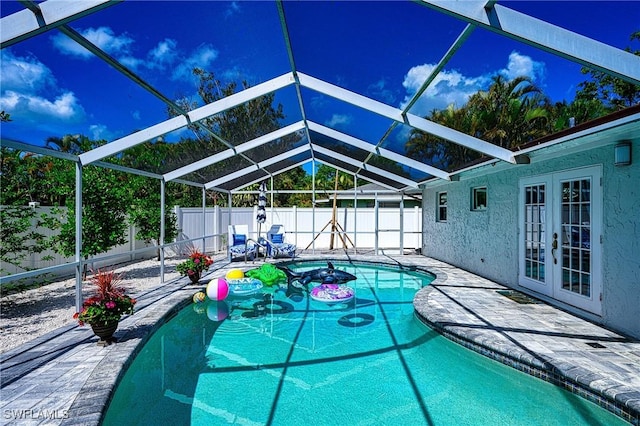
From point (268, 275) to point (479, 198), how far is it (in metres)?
5.90

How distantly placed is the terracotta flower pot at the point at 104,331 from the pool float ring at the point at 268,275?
15.9 feet

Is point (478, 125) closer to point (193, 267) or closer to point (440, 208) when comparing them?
point (440, 208)

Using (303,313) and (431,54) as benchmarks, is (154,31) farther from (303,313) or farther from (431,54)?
(303,313)

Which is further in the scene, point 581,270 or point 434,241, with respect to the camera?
point 434,241

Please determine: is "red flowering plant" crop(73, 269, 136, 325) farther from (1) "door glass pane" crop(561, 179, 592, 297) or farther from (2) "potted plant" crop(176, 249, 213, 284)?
(1) "door glass pane" crop(561, 179, 592, 297)

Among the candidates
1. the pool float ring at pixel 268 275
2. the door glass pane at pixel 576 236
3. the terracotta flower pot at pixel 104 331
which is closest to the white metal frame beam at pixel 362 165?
the pool float ring at pixel 268 275

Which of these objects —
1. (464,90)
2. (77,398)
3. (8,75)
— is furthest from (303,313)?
(8,75)

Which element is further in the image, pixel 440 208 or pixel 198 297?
pixel 440 208

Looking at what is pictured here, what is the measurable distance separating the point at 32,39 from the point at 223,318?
501 centimetres

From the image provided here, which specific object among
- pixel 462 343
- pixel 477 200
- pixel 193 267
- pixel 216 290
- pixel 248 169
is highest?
pixel 248 169

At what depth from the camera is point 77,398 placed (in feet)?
10.2

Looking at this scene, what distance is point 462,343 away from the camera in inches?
195

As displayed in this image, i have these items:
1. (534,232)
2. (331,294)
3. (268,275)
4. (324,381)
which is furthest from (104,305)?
(534,232)

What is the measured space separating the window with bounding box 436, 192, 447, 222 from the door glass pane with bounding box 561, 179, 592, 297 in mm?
6000
